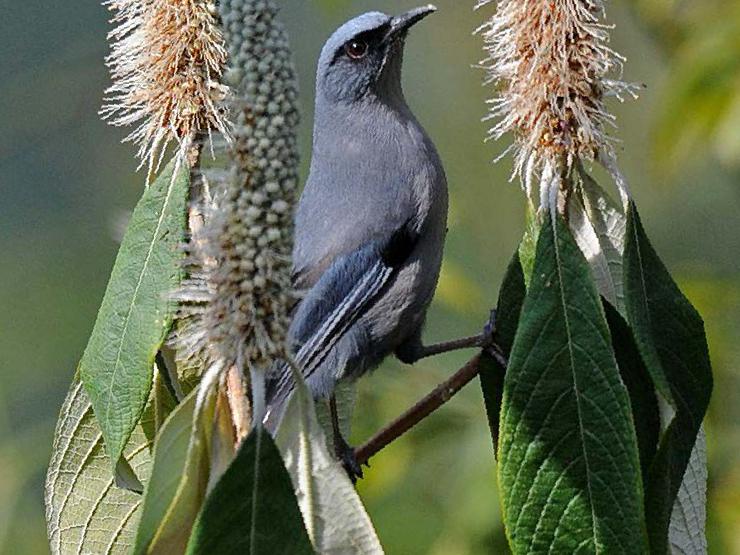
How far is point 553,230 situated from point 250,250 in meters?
0.40

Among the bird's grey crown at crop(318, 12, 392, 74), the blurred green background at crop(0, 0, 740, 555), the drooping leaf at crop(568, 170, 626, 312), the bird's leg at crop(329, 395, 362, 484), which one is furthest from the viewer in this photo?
the blurred green background at crop(0, 0, 740, 555)

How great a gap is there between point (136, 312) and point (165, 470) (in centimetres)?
23

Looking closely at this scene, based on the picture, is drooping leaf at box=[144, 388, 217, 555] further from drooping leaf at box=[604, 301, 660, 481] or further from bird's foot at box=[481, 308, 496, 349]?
drooping leaf at box=[604, 301, 660, 481]

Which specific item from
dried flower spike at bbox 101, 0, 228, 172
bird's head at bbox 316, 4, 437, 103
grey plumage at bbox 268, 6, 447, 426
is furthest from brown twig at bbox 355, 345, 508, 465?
bird's head at bbox 316, 4, 437, 103

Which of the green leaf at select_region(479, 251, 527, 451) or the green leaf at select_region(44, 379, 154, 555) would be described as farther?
the green leaf at select_region(44, 379, 154, 555)

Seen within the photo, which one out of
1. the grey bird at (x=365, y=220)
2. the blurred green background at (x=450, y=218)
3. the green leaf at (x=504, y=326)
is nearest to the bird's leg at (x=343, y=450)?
the grey bird at (x=365, y=220)

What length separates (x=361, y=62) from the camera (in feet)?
8.51

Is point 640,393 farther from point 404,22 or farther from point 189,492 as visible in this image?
point 404,22

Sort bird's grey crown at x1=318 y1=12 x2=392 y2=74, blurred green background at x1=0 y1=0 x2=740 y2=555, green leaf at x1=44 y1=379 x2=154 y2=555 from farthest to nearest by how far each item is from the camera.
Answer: blurred green background at x1=0 y1=0 x2=740 y2=555, bird's grey crown at x1=318 y1=12 x2=392 y2=74, green leaf at x1=44 y1=379 x2=154 y2=555

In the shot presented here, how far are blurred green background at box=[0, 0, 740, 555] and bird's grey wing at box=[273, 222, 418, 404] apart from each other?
0.41 metres

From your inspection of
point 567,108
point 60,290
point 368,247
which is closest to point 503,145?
point 60,290

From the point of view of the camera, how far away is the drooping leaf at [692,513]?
175 cm

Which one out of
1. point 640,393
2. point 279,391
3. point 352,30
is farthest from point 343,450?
point 352,30

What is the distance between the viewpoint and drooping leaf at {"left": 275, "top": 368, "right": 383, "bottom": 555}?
1540mm
